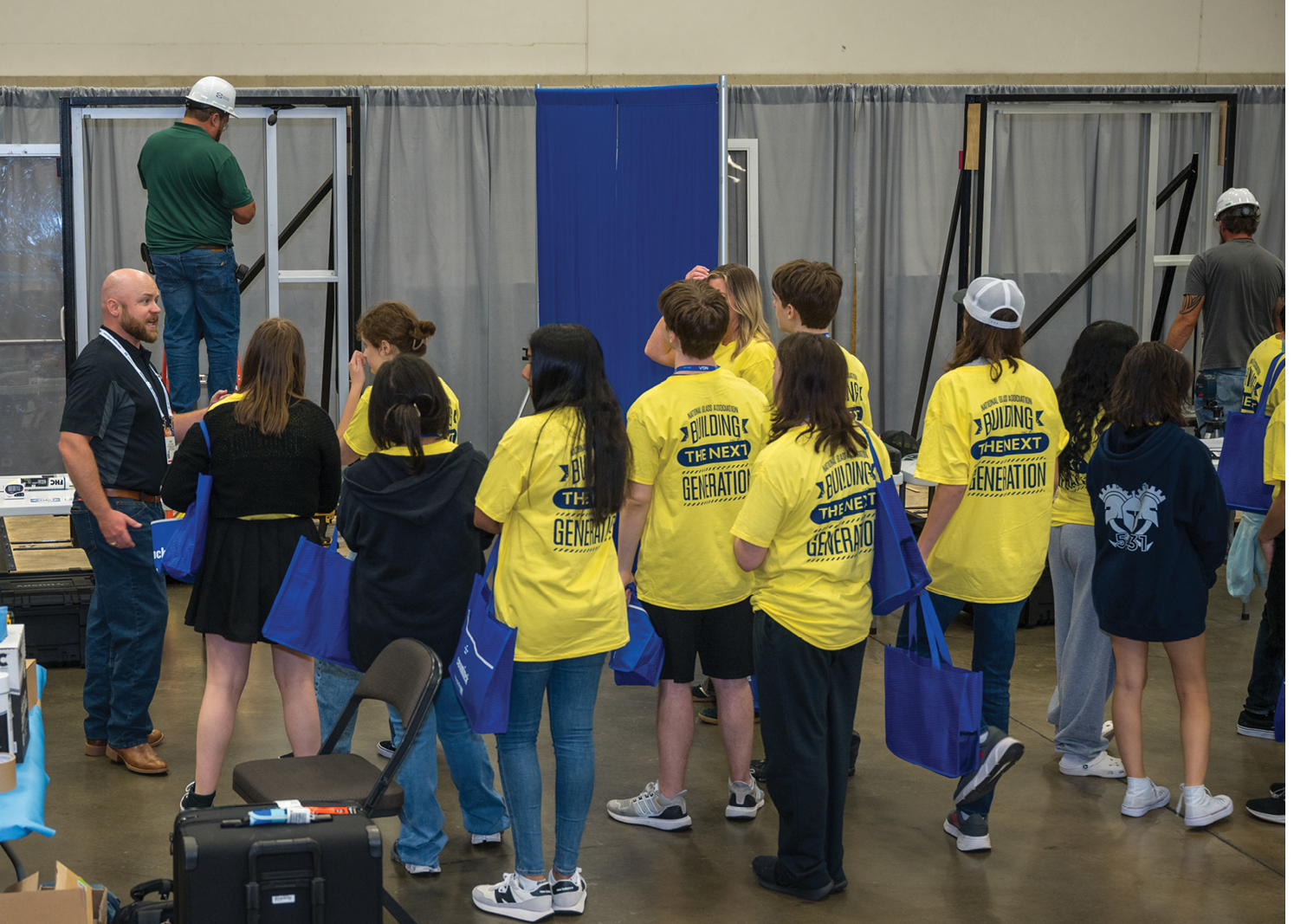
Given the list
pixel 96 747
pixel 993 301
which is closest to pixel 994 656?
pixel 993 301

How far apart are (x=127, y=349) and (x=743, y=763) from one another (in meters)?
2.09

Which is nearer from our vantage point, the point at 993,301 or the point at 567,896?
the point at 567,896

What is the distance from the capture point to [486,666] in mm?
2715

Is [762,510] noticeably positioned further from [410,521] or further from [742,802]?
[742,802]

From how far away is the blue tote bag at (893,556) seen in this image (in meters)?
2.92

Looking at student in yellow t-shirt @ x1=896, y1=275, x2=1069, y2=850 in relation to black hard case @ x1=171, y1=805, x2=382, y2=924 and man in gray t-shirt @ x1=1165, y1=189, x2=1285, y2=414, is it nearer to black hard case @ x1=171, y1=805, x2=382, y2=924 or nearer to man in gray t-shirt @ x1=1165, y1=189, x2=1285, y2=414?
black hard case @ x1=171, y1=805, x2=382, y2=924

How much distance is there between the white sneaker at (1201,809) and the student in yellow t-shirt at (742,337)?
5.61ft

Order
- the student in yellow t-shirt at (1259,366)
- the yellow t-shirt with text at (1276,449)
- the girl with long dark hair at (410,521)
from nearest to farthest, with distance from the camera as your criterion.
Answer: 1. the girl with long dark hair at (410,521)
2. the yellow t-shirt with text at (1276,449)
3. the student in yellow t-shirt at (1259,366)

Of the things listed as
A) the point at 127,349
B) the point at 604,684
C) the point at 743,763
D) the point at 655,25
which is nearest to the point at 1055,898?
the point at 743,763

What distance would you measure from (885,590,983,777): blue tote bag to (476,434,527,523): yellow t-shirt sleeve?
99 cm

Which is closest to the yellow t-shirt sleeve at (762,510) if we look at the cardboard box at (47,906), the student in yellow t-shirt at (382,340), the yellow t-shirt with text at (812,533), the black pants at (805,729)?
the yellow t-shirt with text at (812,533)

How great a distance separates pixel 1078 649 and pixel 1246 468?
0.98 m

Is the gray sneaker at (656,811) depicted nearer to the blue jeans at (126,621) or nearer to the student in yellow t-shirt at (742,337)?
the student in yellow t-shirt at (742,337)

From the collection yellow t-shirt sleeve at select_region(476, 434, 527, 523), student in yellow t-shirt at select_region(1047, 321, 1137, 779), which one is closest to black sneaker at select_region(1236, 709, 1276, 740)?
student in yellow t-shirt at select_region(1047, 321, 1137, 779)
